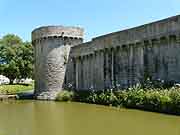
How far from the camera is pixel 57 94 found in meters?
33.4

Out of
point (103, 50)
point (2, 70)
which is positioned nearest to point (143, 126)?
point (103, 50)

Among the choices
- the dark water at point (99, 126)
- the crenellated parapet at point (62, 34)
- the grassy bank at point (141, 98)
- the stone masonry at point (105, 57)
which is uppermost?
the crenellated parapet at point (62, 34)

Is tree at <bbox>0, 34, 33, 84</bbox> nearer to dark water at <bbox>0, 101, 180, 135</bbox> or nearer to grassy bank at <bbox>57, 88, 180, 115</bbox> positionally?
grassy bank at <bbox>57, 88, 180, 115</bbox>

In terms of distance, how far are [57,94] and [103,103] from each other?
27.9 ft

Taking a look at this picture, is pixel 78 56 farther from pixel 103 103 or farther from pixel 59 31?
pixel 103 103

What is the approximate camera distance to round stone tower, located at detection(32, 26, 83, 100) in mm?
33656

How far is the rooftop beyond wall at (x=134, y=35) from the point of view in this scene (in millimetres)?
21855

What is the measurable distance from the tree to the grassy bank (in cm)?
2531

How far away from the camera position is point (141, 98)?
21.2 m

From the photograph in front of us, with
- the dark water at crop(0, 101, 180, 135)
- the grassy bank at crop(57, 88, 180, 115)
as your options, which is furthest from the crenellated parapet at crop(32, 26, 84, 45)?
the dark water at crop(0, 101, 180, 135)

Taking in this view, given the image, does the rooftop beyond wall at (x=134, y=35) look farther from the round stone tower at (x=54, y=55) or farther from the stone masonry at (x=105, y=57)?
the round stone tower at (x=54, y=55)

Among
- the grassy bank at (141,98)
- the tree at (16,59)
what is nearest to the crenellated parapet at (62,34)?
the grassy bank at (141,98)

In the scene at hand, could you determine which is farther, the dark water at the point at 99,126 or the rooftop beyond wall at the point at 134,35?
the rooftop beyond wall at the point at 134,35

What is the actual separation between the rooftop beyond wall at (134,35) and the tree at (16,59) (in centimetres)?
2289
